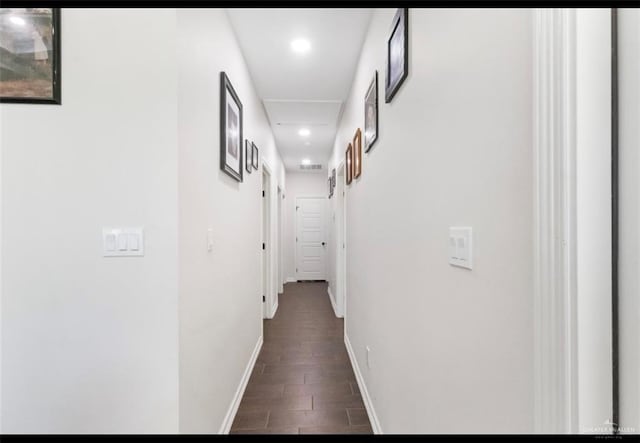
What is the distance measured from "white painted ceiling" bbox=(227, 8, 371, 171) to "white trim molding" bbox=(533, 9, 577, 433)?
1.72m

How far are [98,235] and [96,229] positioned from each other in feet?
0.09

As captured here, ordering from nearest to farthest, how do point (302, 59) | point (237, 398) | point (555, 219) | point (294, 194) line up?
point (555, 219) < point (237, 398) < point (302, 59) < point (294, 194)

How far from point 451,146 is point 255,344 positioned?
2532mm

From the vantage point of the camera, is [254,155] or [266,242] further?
[266,242]

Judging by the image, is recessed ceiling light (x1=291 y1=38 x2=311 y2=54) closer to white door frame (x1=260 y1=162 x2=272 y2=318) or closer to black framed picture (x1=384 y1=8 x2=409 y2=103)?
black framed picture (x1=384 y1=8 x2=409 y2=103)

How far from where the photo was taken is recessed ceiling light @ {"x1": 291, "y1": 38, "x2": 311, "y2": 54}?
7.06ft

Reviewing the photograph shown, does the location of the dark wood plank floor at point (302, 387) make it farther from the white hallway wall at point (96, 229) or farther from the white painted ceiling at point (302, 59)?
the white painted ceiling at point (302, 59)

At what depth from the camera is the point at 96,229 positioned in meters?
1.19

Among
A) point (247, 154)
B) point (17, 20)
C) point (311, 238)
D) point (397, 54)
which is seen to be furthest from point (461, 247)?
point (311, 238)

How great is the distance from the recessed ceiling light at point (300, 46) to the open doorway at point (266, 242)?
1.76 meters

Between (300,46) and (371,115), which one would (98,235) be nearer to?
(371,115)

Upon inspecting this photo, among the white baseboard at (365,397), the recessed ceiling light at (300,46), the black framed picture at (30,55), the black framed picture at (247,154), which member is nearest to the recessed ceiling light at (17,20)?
the black framed picture at (30,55)

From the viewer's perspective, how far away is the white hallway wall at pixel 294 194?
6.69 m

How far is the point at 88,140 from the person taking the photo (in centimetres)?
118
